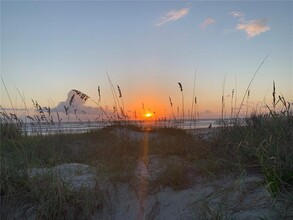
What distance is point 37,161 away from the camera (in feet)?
21.4

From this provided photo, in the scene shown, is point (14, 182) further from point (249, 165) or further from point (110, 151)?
point (249, 165)

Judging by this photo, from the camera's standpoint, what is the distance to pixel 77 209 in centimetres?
483

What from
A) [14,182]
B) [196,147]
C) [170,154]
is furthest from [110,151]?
[14,182]

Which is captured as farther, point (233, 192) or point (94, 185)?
point (94, 185)

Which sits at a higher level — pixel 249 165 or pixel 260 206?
pixel 249 165

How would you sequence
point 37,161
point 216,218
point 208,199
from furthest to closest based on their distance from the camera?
1. point 37,161
2. point 208,199
3. point 216,218

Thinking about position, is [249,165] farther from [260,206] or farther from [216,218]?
[216,218]

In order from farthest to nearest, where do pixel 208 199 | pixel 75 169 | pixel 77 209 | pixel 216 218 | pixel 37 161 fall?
pixel 37 161, pixel 75 169, pixel 77 209, pixel 208 199, pixel 216 218

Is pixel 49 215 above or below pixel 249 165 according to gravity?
below

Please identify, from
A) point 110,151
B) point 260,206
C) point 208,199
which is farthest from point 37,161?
point 260,206

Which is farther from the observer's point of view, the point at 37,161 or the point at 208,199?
the point at 37,161

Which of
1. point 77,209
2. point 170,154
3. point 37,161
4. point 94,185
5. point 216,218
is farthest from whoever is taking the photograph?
point 170,154

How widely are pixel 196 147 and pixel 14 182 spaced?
3.45 m

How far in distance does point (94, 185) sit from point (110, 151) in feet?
6.86
